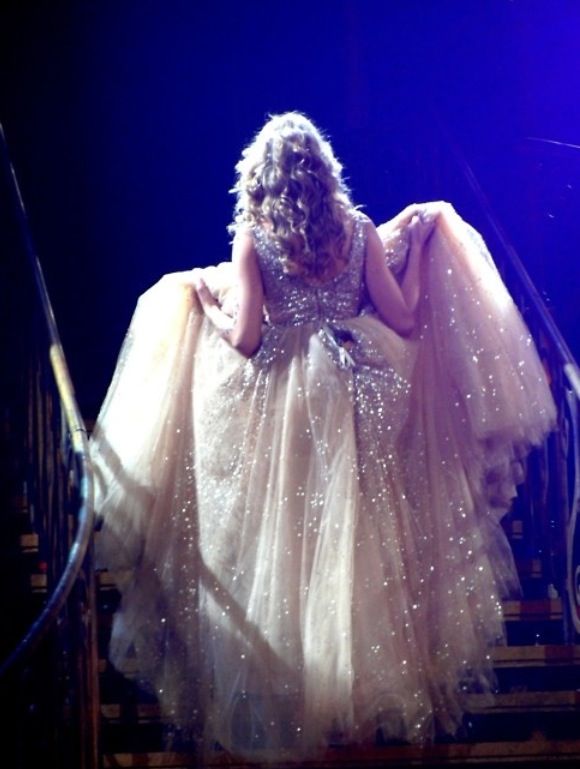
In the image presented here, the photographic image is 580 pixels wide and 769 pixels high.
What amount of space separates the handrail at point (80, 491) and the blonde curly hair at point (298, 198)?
31.1 inches

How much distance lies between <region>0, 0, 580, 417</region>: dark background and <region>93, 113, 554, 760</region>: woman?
2751 mm

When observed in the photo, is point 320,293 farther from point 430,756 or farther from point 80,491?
point 430,756

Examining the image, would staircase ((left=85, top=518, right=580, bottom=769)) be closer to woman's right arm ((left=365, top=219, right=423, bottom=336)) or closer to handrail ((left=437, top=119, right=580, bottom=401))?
handrail ((left=437, top=119, right=580, bottom=401))

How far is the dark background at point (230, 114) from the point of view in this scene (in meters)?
7.14

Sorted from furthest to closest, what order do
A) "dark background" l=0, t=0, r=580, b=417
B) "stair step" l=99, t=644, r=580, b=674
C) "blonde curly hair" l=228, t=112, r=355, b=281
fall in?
"dark background" l=0, t=0, r=580, b=417
"blonde curly hair" l=228, t=112, r=355, b=281
"stair step" l=99, t=644, r=580, b=674

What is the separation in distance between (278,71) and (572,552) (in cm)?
382

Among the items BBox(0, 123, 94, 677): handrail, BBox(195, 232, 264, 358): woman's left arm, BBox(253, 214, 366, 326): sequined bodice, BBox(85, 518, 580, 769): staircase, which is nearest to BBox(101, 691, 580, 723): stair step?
BBox(85, 518, 580, 769): staircase

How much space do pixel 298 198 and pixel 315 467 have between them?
0.88 m

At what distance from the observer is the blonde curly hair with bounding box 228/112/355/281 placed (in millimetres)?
4250

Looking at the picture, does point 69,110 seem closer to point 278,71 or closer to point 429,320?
point 278,71

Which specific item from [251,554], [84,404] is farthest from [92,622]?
[84,404]

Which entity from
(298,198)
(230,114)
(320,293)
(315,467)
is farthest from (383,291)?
(230,114)

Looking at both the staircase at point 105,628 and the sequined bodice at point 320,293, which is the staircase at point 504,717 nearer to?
the staircase at point 105,628

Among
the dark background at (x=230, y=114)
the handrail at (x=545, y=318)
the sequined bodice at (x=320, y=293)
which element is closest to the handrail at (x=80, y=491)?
the sequined bodice at (x=320, y=293)
